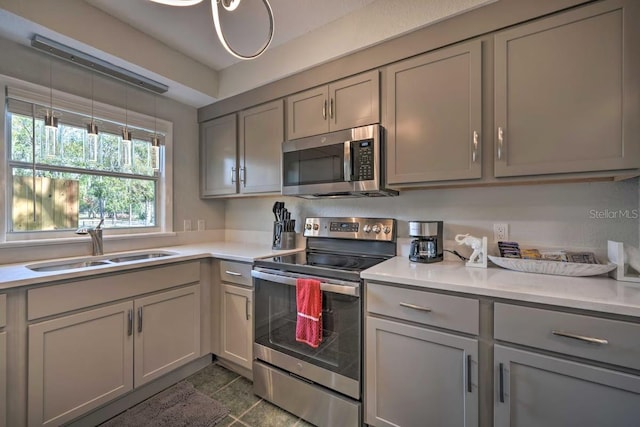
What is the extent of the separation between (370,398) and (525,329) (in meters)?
0.82

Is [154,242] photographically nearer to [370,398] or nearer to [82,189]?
[82,189]

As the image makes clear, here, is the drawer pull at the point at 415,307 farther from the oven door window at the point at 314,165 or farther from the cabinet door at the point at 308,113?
the cabinet door at the point at 308,113

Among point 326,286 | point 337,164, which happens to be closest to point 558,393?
point 326,286

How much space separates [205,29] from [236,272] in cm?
176

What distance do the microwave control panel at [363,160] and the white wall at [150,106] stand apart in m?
1.82

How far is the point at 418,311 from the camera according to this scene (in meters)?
1.31

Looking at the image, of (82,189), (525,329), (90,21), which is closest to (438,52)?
(525,329)

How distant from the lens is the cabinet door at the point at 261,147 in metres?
2.22

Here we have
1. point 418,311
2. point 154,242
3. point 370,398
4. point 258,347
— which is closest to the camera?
point 418,311

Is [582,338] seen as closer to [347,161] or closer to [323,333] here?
[323,333]

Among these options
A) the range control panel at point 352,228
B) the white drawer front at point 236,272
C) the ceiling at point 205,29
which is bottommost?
the white drawer front at point 236,272

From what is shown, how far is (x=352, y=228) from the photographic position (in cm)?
212

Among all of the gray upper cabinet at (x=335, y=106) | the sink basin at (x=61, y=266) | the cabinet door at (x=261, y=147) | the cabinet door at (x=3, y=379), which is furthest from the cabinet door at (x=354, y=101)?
the cabinet door at (x=3, y=379)

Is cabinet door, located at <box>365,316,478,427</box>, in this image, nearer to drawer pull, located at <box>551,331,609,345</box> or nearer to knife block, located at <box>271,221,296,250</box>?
drawer pull, located at <box>551,331,609,345</box>
